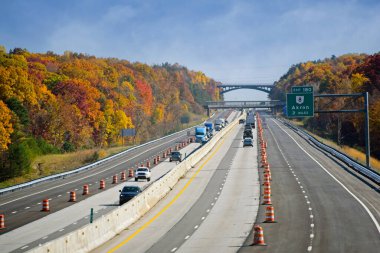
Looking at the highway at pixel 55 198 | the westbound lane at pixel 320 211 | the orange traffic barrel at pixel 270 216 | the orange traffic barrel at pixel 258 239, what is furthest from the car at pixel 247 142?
the orange traffic barrel at pixel 258 239

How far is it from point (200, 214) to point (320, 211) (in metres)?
6.63

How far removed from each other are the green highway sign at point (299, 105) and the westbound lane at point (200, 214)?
6.79 metres

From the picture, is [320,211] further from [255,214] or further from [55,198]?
[55,198]

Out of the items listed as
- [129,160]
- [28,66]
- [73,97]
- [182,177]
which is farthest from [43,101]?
[182,177]

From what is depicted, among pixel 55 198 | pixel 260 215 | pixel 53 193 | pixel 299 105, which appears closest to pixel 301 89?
pixel 299 105

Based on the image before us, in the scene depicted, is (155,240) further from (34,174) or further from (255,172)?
(34,174)

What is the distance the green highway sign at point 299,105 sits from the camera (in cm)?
5881

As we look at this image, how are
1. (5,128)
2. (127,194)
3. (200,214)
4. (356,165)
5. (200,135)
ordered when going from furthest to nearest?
(200,135)
(5,128)
(356,165)
(127,194)
(200,214)

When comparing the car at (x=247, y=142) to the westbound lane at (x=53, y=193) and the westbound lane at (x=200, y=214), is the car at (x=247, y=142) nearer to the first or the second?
the westbound lane at (x=53, y=193)

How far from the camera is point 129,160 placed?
3317 inches

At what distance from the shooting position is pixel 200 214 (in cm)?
3656

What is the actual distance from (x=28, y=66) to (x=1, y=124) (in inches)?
2139

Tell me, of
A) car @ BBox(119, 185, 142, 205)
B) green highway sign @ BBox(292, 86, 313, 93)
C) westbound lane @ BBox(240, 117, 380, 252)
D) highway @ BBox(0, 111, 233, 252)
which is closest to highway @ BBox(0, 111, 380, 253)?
westbound lane @ BBox(240, 117, 380, 252)

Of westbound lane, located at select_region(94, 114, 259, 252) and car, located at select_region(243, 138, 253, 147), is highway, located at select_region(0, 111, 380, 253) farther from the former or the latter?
car, located at select_region(243, 138, 253, 147)
